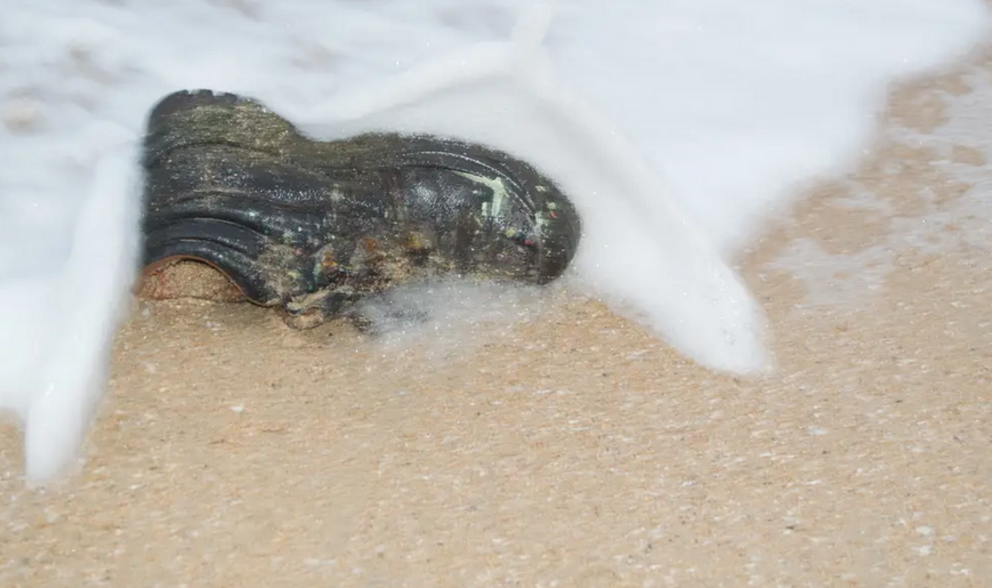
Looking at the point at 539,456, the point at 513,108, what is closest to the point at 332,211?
the point at 513,108

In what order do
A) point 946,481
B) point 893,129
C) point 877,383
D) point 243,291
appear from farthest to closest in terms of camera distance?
point 893,129, point 243,291, point 877,383, point 946,481

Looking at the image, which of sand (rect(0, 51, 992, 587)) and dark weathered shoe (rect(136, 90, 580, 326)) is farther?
dark weathered shoe (rect(136, 90, 580, 326))

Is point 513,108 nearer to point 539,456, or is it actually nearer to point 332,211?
point 332,211

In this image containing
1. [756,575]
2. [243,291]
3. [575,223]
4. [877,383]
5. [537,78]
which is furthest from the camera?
[537,78]

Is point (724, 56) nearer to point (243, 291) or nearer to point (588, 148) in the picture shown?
point (588, 148)

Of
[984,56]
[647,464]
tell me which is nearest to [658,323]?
[647,464]
